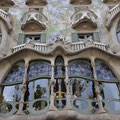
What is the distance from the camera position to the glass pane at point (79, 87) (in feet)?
28.7

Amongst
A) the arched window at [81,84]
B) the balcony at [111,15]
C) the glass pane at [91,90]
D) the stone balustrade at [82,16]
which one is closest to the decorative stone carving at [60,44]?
the arched window at [81,84]

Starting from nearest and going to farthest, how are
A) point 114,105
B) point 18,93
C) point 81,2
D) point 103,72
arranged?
point 114,105
point 18,93
point 103,72
point 81,2

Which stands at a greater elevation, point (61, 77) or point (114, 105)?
→ point (61, 77)

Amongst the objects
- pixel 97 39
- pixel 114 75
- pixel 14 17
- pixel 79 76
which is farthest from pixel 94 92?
pixel 14 17

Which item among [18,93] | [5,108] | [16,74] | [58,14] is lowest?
[5,108]

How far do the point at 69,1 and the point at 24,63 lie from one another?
7252 mm

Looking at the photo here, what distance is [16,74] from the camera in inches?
386

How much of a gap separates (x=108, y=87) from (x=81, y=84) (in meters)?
1.53

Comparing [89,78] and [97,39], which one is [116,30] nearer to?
[97,39]

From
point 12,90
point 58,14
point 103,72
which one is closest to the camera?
point 12,90

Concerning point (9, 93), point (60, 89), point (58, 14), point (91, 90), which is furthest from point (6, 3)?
point (91, 90)

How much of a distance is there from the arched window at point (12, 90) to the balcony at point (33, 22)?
3.28 meters

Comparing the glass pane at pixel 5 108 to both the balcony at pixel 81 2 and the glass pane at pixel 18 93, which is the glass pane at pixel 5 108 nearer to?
the glass pane at pixel 18 93

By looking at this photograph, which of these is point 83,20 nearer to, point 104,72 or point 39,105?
point 104,72
